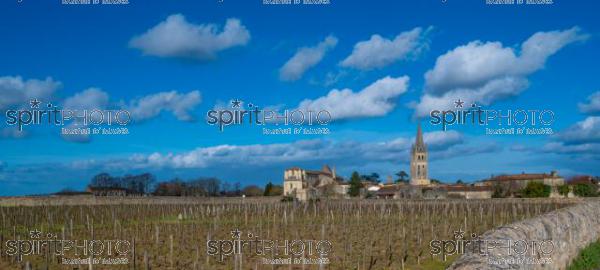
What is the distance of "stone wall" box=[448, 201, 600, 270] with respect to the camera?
7.28 metres

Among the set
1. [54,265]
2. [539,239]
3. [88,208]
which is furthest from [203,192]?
[539,239]

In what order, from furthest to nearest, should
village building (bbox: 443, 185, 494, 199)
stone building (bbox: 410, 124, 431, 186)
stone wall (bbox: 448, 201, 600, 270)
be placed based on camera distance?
stone building (bbox: 410, 124, 431, 186), village building (bbox: 443, 185, 494, 199), stone wall (bbox: 448, 201, 600, 270)

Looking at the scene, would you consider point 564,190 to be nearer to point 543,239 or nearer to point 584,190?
point 584,190

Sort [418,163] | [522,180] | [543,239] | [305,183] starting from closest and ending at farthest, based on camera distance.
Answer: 1. [543,239]
2. [522,180]
3. [305,183]
4. [418,163]

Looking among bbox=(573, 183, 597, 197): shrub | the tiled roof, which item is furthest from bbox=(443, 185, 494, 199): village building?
the tiled roof

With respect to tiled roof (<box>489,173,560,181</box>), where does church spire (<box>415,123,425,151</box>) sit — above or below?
above

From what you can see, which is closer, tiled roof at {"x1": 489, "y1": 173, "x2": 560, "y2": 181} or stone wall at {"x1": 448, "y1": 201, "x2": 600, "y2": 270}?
stone wall at {"x1": 448, "y1": 201, "x2": 600, "y2": 270}

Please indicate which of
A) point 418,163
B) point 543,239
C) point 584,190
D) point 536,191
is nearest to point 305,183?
point 418,163

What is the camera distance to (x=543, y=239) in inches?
427

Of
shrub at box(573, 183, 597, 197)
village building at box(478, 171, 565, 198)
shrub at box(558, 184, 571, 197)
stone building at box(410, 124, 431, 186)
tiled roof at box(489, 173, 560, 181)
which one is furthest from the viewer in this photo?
stone building at box(410, 124, 431, 186)

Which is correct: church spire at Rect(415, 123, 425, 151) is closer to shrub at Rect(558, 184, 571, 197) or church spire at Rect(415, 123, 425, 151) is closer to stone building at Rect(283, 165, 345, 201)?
stone building at Rect(283, 165, 345, 201)

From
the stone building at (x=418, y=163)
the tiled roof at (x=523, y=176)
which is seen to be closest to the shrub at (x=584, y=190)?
the tiled roof at (x=523, y=176)

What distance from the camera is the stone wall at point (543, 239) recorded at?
7277 millimetres

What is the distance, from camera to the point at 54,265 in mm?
16672
